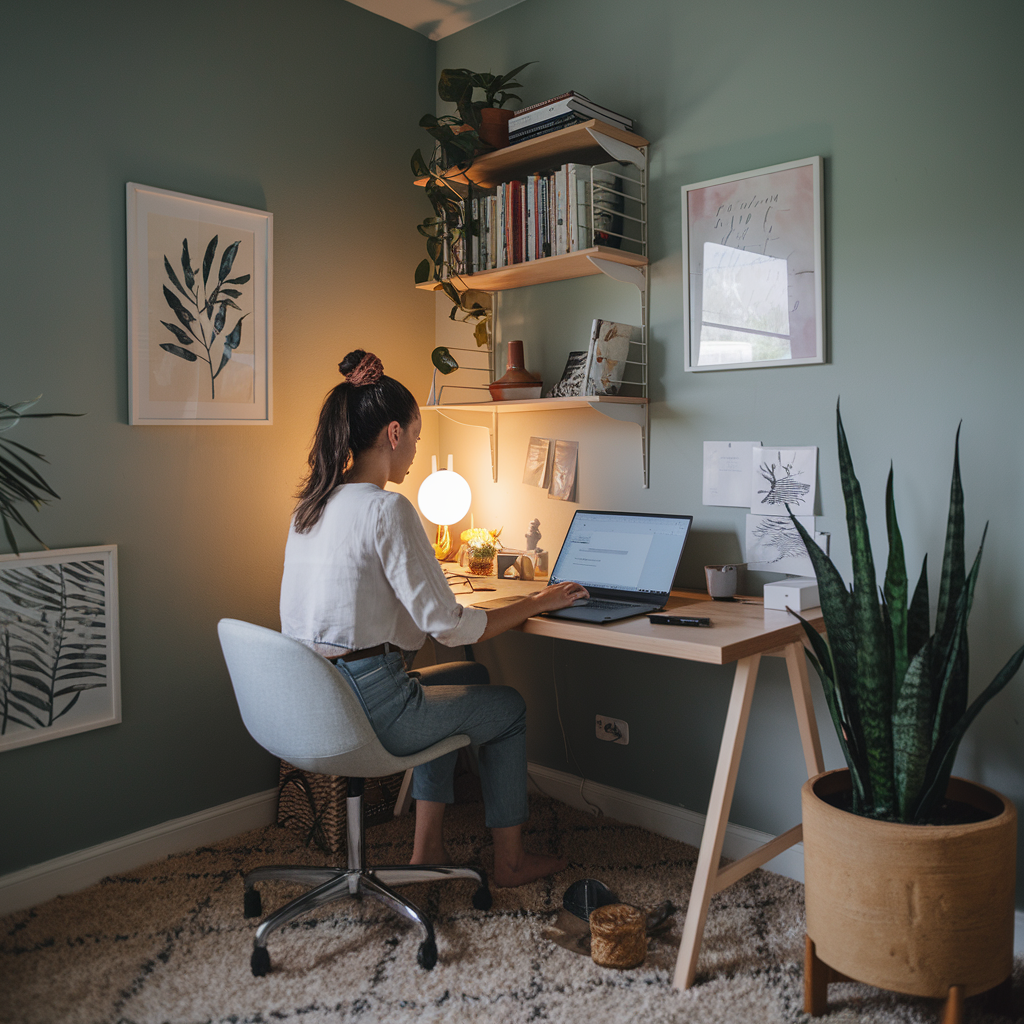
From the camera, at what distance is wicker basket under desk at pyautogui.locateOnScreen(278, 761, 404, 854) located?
252 centimetres

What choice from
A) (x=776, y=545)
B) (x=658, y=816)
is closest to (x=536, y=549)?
(x=776, y=545)

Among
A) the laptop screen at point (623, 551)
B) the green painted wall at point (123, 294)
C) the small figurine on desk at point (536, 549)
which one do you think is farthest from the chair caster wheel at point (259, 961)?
the small figurine on desk at point (536, 549)

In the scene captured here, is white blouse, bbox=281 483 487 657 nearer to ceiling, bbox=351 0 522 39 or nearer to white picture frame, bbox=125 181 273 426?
white picture frame, bbox=125 181 273 426

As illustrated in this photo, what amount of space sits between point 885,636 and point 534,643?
1.39 metres

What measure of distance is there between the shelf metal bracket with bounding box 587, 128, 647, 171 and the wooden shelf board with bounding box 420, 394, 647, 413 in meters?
0.67

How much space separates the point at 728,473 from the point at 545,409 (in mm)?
685

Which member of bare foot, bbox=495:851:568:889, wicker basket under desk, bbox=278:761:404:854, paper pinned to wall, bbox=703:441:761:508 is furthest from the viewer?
wicker basket under desk, bbox=278:761:404:854

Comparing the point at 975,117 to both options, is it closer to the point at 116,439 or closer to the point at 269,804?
the point at 116,439

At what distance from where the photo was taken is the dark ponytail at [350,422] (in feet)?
6.99

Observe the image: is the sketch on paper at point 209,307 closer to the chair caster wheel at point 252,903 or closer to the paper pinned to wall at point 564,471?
the paper pinned to wall at point 564,471

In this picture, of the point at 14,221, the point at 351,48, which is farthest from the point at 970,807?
the point at 351,48

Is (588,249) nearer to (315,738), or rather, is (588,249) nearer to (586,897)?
(315,738)

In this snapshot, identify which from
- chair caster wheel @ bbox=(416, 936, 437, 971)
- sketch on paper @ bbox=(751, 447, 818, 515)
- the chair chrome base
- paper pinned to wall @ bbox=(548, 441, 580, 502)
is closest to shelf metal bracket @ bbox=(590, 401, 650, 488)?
paper pinned to wall @ bbox=(548, 441, 580, 502)

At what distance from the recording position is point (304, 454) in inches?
112
